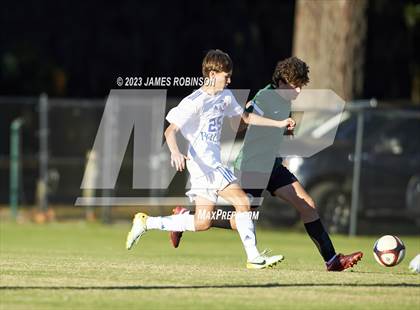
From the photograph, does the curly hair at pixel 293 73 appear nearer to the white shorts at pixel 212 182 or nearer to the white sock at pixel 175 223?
the white shorts at pixel 212 182

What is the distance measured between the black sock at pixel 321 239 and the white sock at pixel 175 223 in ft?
3.86

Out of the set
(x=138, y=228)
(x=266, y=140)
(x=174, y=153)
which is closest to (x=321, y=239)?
(x=266, y=140)

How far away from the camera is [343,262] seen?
37.3ft

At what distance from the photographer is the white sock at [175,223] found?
463 inches

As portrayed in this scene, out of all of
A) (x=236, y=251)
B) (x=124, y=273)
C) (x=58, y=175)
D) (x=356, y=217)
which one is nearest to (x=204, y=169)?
(x=124, y=273)

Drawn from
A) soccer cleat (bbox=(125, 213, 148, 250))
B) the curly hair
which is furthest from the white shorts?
the curly hair

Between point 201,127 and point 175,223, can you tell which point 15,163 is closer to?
point 175,223

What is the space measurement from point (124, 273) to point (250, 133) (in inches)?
115

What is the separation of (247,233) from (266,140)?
1068 mm

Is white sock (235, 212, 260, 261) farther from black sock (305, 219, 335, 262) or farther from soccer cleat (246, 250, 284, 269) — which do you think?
black sock (305, 219, 335, 262)

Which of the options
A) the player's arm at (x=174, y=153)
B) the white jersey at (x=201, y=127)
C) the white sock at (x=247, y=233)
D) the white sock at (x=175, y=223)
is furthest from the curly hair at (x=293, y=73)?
the white sock at (x=175, y=223)

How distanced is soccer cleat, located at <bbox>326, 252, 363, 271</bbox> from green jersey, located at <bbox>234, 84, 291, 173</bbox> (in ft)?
3.57

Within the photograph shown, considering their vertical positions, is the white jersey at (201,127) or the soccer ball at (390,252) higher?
the white jersey at (201,127)

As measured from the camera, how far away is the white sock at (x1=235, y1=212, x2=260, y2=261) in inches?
444
